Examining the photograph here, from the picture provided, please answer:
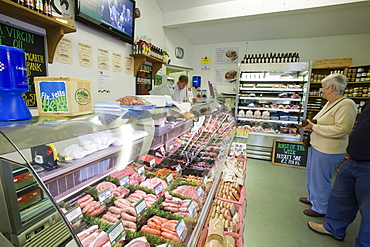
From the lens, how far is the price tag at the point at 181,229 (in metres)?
1.12

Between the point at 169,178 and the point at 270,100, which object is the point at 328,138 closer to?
the point at 169,178

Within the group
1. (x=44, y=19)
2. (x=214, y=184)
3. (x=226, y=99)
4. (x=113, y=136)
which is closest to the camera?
(x=113, y=136)

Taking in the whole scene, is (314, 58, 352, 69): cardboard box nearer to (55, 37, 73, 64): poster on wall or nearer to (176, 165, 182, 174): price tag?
(176, 165, 182, 174): price tag

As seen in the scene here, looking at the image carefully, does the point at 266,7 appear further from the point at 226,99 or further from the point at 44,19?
the point at 44,19

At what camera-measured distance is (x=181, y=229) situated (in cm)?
116

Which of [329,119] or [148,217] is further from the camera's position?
[329,119]

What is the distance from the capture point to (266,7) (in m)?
4.19

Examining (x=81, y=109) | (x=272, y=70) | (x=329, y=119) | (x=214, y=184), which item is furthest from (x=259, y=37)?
(x=81, y=109)

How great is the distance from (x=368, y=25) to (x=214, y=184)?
6387mm

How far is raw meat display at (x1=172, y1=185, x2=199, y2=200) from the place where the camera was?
5.04 feet

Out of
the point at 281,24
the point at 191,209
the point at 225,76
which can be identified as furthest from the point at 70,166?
the point at 225,76

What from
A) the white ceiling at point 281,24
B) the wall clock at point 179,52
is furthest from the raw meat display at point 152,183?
the wall clock at point 179,52

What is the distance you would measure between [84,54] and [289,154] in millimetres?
5049

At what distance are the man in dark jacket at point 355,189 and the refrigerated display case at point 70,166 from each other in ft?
4.77
